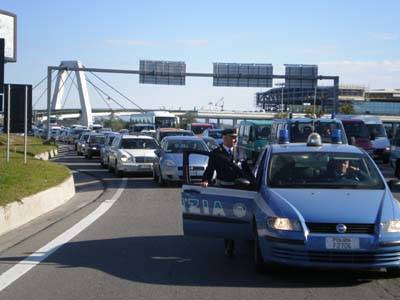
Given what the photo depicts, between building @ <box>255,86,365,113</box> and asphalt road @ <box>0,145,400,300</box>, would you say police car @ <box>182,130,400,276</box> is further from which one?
building @ <box>255,86,365,113</box>

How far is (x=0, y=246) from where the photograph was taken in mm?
9992

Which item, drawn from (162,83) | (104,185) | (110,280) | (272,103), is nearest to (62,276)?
(110,280)

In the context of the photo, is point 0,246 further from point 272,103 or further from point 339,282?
point 272,103

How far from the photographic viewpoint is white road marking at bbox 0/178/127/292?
783 centimetres

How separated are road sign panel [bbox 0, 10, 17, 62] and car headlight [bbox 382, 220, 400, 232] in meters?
17.0

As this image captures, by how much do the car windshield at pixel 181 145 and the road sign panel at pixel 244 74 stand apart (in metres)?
40.5

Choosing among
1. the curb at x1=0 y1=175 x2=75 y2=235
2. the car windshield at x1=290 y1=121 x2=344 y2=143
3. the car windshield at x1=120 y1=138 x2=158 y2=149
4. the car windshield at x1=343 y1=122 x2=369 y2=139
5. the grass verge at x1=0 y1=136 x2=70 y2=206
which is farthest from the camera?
the car windshield at x1=343 y1=122 x2=369 y2=139

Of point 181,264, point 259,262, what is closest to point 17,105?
point 181,264

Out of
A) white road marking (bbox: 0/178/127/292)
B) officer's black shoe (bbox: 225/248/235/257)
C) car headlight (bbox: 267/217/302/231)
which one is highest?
car headlight (bbox: 267/217/302/231)

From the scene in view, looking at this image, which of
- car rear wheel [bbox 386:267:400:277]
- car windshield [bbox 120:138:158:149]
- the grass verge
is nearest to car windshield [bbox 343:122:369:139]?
car windshield [bbox 120:138:158:149]

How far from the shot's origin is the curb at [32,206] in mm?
11523

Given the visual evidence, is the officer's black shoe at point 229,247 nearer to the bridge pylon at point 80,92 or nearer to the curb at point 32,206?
the curb at point 32,206

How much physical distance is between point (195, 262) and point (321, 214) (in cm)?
216

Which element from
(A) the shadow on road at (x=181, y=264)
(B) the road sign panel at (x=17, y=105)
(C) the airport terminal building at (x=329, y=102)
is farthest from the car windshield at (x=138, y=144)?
(C) the airport terminal building at (x=329, y=102)
